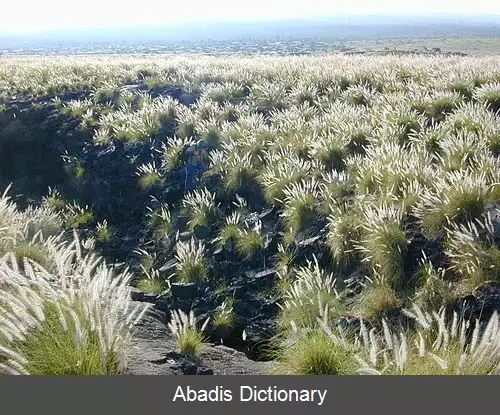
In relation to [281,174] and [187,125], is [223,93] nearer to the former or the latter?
[187,125]

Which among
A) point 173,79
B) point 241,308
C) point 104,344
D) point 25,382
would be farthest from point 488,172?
point 173,79

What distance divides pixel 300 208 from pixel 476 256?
9.42 feet

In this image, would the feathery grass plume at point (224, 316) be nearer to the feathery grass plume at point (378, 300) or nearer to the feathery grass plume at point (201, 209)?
the feathery grass plume at point (378, 300)

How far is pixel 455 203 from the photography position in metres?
5.68

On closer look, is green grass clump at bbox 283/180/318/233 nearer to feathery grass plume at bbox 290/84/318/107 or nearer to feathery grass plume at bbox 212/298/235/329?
feathery grass plume at bbox 212/298/235/329

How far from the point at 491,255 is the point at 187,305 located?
138 inches

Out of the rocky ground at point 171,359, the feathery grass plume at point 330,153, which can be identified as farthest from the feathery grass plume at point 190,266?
the feathery grass plume at point 330,153

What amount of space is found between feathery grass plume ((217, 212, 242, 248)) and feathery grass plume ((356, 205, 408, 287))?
2316mm

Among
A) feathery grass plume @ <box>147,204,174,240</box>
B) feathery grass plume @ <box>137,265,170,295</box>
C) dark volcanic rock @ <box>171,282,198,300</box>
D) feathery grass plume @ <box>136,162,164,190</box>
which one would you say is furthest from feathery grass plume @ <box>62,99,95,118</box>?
dark volcanic rock @ <box>171,282,198,300</box>

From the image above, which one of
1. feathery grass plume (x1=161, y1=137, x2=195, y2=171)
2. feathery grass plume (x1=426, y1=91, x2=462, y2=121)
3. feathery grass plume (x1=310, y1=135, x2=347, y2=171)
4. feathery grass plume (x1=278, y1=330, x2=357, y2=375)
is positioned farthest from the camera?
feathery grass plume (x1=161, y1=137, x2=195, y2=171)

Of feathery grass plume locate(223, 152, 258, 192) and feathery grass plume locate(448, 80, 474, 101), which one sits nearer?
feathery grass plume locate(223, 152, 258, 192)

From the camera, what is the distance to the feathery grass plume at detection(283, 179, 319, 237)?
727cm

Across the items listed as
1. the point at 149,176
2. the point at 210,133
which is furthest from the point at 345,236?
the point at 210,133

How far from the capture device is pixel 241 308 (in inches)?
247
